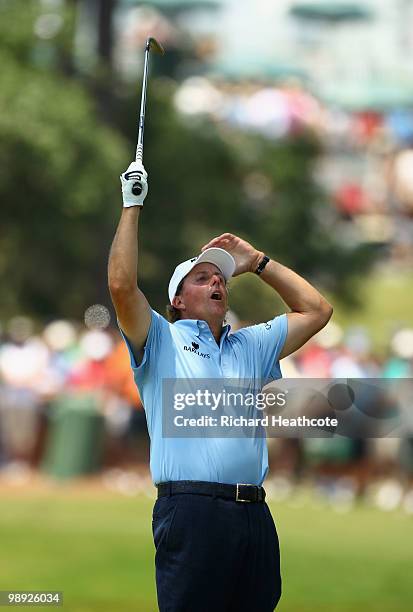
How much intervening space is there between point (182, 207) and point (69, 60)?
383 cm

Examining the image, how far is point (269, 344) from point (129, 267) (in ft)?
2.34

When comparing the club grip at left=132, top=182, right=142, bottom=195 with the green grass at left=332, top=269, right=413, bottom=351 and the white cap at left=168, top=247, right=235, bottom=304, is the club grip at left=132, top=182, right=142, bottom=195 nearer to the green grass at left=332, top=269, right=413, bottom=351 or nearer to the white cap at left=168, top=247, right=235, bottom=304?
the white cap at left=168, top=247, right=235, bottom=304

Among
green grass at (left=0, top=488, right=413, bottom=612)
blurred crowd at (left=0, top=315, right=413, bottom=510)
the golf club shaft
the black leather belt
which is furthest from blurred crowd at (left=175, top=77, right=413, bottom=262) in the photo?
the black leather belt

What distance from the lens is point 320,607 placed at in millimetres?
9195

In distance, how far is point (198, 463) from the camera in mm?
5129

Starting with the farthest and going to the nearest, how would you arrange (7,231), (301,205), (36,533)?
(301,205) → (7,231) → (36,533)

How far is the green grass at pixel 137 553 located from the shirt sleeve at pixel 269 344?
12.2 ft

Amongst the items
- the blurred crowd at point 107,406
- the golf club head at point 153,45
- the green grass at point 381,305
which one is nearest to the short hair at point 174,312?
the golf club head at point 153,45

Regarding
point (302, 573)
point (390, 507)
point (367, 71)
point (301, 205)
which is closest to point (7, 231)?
point (301, 205)

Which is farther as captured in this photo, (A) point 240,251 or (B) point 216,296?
(A) point 240,251

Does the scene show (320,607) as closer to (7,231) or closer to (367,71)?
(7,231)

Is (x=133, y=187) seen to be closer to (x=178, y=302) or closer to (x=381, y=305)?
(x=178, y=302)

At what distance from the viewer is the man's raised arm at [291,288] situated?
18.6ft

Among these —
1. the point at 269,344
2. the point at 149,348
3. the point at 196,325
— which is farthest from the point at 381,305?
the point at 149,348
